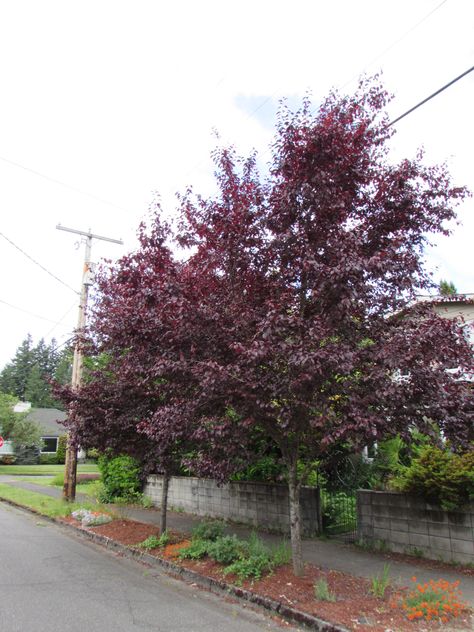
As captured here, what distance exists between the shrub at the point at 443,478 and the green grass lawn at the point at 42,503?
26.8 feet

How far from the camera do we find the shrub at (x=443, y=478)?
6.96 meters

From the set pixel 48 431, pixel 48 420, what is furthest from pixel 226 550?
pixel 48 420

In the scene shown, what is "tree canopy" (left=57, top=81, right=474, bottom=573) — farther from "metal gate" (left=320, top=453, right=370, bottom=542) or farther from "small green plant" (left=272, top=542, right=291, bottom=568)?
"metal gate" (left=320, top=453, right=370, bottom=542)

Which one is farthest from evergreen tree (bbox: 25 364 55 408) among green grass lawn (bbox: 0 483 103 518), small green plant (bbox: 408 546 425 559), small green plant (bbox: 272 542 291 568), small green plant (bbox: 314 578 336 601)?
small green plant (bbox: 314 578 336 601)

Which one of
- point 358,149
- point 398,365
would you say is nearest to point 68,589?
point 398,365

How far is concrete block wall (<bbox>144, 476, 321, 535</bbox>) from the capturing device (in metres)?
9.38

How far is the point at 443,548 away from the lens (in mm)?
7238

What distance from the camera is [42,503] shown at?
14406mm

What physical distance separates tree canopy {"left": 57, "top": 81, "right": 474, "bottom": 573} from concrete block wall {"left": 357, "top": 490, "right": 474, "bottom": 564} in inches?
73.0

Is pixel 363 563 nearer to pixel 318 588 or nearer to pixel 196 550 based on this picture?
pixel 318 588

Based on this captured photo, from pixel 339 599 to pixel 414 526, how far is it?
8.52 ft

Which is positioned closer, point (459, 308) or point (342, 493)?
point (342, 493)

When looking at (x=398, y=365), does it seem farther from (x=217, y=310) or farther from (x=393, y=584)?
(x=393, y=584)

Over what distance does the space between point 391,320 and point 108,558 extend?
6334mm
